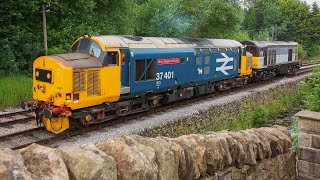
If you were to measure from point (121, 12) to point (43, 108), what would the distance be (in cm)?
1563

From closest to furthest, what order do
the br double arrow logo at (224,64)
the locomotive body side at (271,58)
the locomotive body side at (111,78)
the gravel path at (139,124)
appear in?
1. the gravel path at (139,124)
2. the locomotive body side at (111,78)
3. the br double arrow logo at (224,64)
4. the locomotive body side at (271,58)

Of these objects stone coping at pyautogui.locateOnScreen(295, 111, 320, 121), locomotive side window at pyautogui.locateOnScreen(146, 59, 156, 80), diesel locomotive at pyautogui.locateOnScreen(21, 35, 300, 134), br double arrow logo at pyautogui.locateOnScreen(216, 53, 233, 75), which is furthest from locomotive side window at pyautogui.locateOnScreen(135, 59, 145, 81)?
stone coping at pyautogui.locateOnScreen(295, 111, 320, 121)

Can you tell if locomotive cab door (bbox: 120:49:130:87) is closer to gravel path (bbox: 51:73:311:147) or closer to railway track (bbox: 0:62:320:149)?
railway track (bbox: 0:62:320:149)

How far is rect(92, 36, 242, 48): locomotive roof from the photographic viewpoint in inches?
529

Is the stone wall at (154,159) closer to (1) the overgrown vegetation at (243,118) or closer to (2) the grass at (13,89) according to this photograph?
(1) the overgrown vegetation at (243,118)

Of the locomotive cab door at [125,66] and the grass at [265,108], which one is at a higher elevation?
the locomotive cab door at [125,66]

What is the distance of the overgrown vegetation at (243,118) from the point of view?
12.4 meters

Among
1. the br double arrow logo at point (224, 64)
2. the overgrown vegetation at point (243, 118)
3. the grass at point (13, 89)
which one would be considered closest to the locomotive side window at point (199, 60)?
the br double arrow logo at point (224, 64)

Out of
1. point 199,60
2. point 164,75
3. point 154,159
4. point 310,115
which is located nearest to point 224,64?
point 199,60

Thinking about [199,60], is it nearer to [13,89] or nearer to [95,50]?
[95,50]

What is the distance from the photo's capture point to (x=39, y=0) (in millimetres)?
20125

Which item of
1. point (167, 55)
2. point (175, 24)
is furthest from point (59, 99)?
point (175, 24)

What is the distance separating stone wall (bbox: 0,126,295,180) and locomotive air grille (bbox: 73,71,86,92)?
7.56 metres

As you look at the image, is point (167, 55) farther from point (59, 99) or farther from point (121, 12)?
point (121, 12)
